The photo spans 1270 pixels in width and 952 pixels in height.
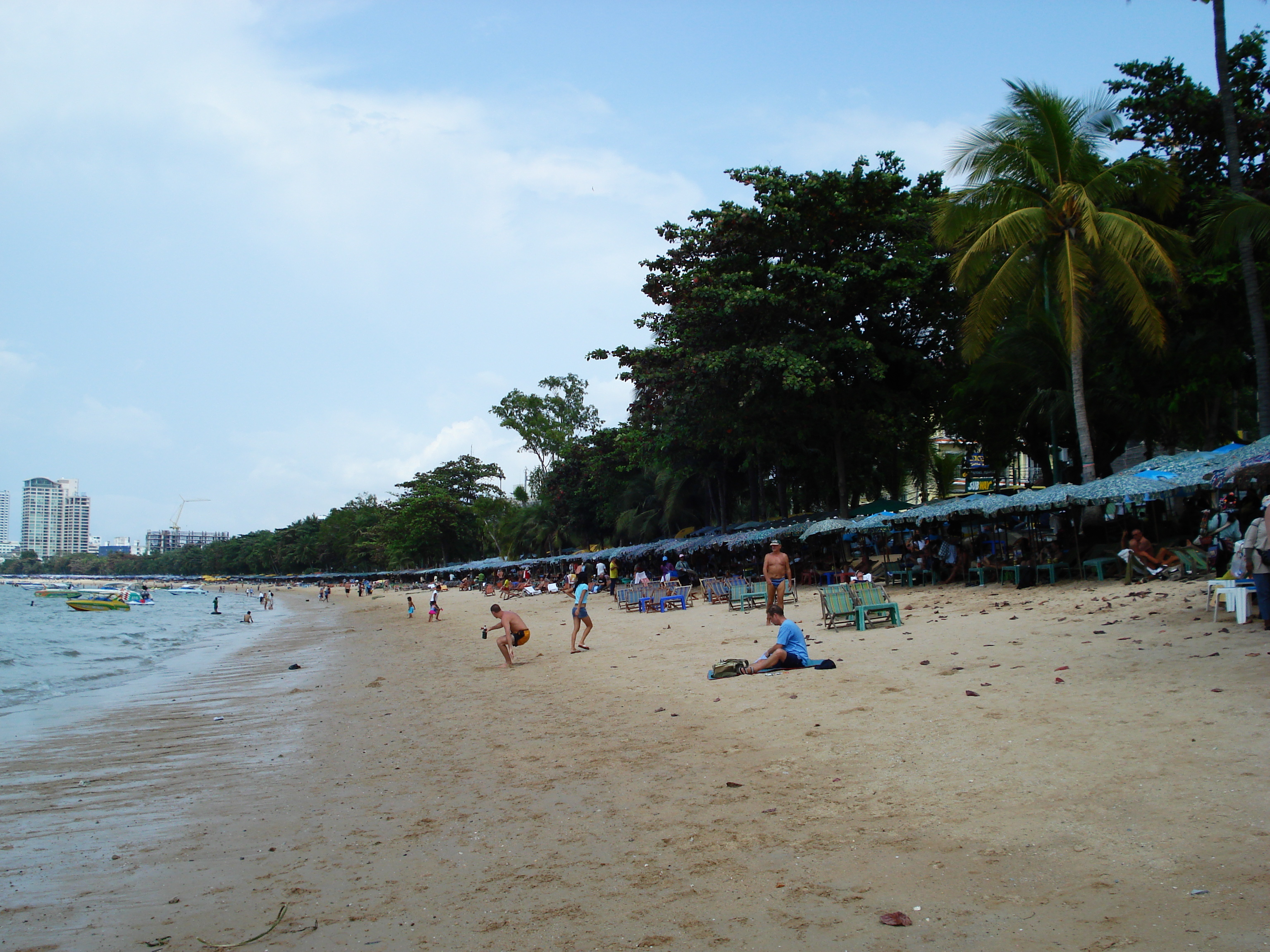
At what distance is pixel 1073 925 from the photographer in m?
3.21

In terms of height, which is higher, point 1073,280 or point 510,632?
point 1073,280

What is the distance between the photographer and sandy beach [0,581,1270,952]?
3549 millimetres

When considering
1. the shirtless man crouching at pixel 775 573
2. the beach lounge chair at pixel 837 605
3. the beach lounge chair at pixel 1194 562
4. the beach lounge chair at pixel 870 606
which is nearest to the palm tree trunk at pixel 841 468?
the beach lounge chair at pixel 1194 562

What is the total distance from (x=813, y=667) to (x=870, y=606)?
356 cm

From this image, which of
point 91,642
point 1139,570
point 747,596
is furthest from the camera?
point 91,642

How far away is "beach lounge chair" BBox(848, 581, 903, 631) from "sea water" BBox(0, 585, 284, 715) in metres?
12.3

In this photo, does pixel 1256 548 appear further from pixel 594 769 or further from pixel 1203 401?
pixel 1203 401

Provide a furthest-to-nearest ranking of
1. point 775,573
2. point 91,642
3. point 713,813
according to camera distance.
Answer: point 91,642, point 775,573, point 713,813

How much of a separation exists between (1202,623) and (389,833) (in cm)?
891

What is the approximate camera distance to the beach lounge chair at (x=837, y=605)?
41.6ft

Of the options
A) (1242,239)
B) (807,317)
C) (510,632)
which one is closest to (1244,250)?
(1242,239)

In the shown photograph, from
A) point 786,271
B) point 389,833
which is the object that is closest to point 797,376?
point 786,271

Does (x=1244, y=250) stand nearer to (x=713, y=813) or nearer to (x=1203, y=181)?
(x=1203, y=181)

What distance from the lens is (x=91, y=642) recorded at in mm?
27859
